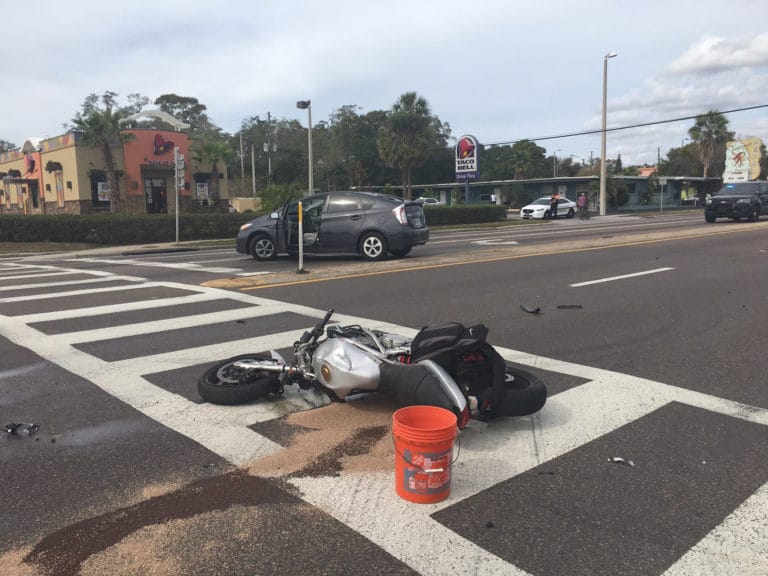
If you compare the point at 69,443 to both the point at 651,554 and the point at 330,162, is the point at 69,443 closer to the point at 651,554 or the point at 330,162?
the point at 651,554

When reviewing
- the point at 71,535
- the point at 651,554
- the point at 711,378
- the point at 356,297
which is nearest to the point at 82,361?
the point at 71,535

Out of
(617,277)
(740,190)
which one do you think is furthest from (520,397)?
(740,190)

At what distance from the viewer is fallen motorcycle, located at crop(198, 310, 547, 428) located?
3836 millimetres

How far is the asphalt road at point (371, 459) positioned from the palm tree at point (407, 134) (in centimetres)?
4281

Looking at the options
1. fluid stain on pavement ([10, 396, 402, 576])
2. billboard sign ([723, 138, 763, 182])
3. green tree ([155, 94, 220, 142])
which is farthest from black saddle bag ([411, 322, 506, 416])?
green tree ([155, 94, 220, 142])

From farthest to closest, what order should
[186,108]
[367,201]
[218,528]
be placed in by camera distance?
[186,108] < [367,201] < [218,528]

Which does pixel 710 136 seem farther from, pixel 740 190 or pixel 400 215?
pixel 400 215

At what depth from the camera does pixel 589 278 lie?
10.8 m

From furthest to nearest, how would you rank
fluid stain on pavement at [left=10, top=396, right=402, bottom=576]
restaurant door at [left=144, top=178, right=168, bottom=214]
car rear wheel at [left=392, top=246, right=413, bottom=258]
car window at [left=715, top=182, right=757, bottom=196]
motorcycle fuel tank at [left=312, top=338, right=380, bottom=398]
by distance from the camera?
1. restaurant door at [left=144, top=178, right=168, bottom=214]
2. car window at [left=715, top=182, right=757, bottom=196]
3. car rear wheel at [left=392, top=246, right=413, bottom=258]
4. motorcycle fuel tank at [left=312, top=338, right=380, bottom=398]
5. fluid stain on pavement at [left=10, top=396, right=402, bottom=576]

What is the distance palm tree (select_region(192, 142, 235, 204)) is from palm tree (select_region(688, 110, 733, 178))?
50041 millimetres

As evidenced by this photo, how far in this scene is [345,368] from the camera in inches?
166

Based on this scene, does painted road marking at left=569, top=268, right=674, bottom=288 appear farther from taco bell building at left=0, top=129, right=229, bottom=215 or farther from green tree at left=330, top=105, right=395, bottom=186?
green tree at left=330, top=105, right=395, bottom=186

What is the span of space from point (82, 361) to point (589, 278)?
26.8 ft

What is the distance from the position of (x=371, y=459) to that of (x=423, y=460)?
0.70 metres
